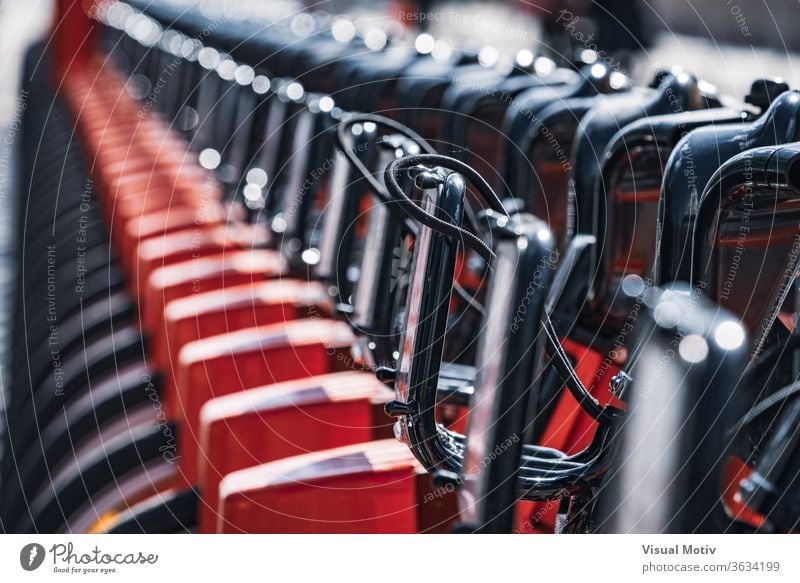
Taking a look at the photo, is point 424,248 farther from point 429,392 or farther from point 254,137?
point 254,137

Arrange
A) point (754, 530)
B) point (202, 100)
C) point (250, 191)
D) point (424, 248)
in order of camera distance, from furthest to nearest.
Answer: point (202, 100)
point (250, 191)
point (754, 530)
point (424, 248)

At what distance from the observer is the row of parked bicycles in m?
0.37

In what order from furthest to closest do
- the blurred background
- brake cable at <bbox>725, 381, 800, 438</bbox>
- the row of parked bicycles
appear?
the blurred background < brake cable at <bbox>725, 381, 800, 438</bbox> < the row of parked bicycles

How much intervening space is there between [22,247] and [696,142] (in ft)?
4.81

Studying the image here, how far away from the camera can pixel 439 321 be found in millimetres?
418

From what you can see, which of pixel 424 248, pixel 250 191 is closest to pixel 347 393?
pixel 424 248

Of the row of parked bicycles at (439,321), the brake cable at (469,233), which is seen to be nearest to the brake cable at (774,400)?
the row of parked bicycles at (439,321)

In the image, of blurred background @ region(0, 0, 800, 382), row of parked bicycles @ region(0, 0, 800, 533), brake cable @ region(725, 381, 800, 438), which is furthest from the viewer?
blurred background @ region(0, 0, 800, 382)

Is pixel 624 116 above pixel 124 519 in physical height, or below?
above

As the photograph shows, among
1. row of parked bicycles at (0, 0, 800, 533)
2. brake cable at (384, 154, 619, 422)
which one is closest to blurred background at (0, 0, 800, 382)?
row of parked bicycles at (0, 0, 800, 533)

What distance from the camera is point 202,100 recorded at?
1.63m

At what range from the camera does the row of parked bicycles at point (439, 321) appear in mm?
371

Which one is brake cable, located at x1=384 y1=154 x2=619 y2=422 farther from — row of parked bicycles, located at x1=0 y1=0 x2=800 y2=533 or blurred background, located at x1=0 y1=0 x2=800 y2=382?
blurred background, located at x1=0 y1=0 x2=800 y2=382

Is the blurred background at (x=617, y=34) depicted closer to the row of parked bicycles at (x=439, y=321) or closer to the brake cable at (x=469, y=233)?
the row of parked bicycles at (x=439, y=321)
